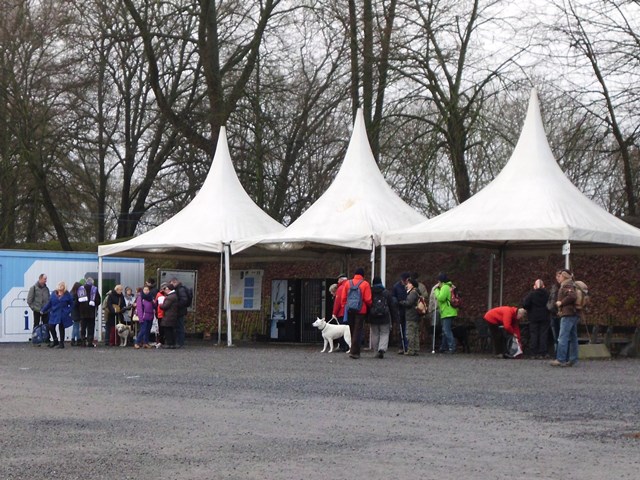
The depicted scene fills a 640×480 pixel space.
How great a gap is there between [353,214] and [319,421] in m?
15.7

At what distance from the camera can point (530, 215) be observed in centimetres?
2330

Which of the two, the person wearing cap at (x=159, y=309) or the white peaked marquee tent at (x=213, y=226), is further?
the white peaked marquee tent at (x=213, y=226)

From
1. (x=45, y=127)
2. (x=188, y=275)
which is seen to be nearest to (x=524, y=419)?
(x=188, y=275)

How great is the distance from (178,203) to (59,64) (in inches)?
361

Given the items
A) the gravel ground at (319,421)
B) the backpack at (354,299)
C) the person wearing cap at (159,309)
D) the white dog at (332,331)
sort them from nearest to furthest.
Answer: the gravel ground at (319,421) → the backpack at (354,299) → the white dog at (332,331) → the person wearing cap at (159,309)

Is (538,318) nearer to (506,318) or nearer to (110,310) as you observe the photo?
(506,318)

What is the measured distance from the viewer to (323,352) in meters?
25.5

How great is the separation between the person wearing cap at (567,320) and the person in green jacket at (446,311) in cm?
451

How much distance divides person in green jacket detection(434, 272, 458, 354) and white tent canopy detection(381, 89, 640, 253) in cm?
121

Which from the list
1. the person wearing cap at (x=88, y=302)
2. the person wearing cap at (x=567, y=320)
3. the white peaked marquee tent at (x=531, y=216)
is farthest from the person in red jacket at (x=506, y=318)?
the person wearing cap at (x=88, y=302)

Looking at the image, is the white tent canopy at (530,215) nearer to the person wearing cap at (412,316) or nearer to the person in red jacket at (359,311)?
the person wearing cap at (412,316)

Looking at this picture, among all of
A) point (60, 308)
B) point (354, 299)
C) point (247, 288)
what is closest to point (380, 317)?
point (354, 299)

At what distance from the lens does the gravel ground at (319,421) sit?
8.80 m

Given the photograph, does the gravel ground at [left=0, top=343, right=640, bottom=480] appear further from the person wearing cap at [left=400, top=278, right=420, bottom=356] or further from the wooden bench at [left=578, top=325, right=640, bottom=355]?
the wooden bench at [left=578, top=325, right=640, bottom=355]
